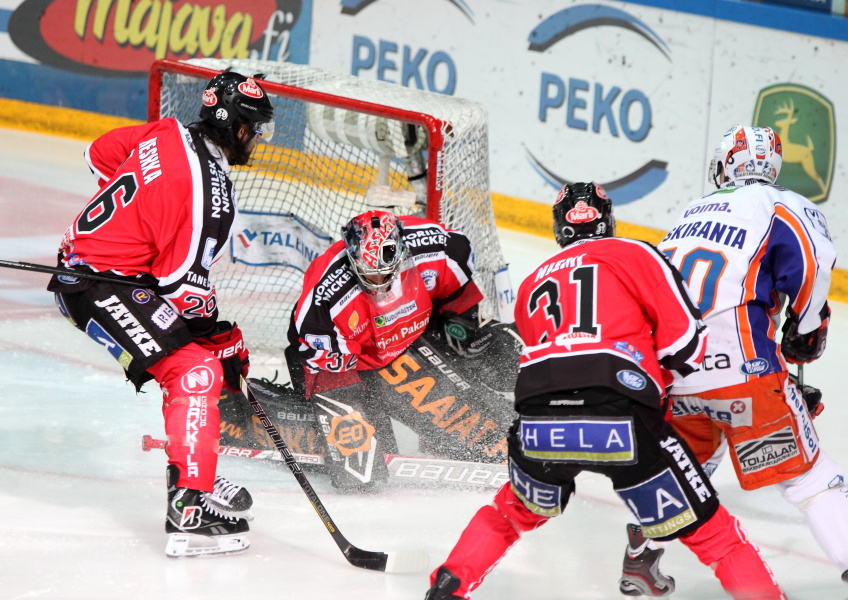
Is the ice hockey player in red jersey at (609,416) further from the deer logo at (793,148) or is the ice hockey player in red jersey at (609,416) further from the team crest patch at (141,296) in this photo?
the deer logo at (793,148)

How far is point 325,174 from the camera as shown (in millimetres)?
4770

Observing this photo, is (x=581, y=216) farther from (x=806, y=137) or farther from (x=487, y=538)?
(x=806, y=137)

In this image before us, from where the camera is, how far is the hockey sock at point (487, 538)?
2.48 metres

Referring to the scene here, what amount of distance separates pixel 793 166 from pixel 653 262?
362 centimetres

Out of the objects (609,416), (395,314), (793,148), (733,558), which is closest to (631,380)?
(609,416)

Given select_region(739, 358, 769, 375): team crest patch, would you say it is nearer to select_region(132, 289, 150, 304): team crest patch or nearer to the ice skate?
the ice skate

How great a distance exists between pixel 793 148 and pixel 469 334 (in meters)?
2.72

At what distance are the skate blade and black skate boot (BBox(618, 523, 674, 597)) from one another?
1003mm

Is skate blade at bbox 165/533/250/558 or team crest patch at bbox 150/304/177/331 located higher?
team crest patch at bbox 150/304/177/331

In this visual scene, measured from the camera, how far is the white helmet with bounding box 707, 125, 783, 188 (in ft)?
9.83

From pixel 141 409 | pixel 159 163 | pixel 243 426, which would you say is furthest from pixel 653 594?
pixel 141 409

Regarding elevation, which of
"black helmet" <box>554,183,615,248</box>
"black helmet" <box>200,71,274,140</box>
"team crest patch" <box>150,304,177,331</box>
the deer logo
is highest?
"black helmet" <box>200,71,274,140</box>

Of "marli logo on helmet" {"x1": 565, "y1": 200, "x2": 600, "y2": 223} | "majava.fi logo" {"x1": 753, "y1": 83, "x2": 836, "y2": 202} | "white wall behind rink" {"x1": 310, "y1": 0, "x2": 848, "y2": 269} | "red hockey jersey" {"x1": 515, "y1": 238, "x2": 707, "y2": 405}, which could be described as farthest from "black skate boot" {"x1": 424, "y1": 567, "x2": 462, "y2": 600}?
"white wall behind rink" {"x1": 310, "y1": 0, "x2": 848, "y2": 269}

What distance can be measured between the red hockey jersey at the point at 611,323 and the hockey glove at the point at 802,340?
0.59 metres
